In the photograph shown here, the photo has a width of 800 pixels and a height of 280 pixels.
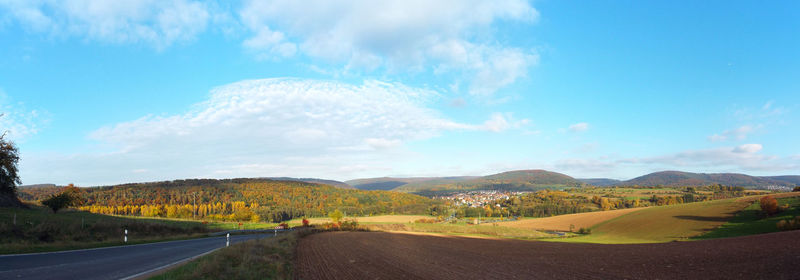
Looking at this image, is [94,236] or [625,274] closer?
[625,274]

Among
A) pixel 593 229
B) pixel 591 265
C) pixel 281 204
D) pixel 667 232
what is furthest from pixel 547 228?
pixel 281 204

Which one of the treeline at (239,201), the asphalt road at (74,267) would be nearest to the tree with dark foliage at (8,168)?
the asphalt road at (74,267)

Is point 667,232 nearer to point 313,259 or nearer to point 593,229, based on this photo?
point 593,229

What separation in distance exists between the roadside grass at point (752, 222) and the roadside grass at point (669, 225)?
1315mm

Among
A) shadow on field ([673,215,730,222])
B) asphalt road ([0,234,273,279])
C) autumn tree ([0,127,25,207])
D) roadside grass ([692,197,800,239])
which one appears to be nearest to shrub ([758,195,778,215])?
roadside grass ([692,197,800,239])

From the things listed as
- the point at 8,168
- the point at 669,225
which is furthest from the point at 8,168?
the point at 669,225

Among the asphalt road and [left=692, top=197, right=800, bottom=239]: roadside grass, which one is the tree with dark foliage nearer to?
the asphalt road

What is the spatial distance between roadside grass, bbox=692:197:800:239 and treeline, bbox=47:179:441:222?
98.2 meters

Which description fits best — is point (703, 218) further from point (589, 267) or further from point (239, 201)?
point (239, 201)

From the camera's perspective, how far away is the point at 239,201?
5064 inches

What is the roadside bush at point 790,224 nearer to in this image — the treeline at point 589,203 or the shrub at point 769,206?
the shrub at point 769,206

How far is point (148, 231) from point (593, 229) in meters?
65.1

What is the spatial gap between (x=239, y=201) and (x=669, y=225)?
5202 inches

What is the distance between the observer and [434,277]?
1238 centimetres
